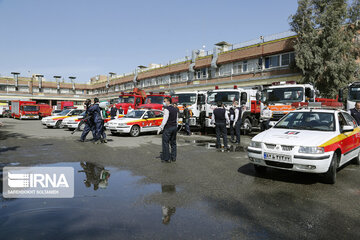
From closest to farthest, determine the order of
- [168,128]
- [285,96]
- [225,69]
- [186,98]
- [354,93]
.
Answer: [168,128] → [354,93] → [285,96] → [186,98] → [225,69]

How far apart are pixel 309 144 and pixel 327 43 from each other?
19861mm

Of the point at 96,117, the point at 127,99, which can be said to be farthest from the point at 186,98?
the point at 96,117

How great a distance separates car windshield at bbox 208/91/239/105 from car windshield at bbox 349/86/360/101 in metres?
5.90

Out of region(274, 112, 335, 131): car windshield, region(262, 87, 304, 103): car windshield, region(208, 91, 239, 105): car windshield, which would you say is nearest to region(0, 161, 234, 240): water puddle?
region(274, 112, 335, 131): car windshield

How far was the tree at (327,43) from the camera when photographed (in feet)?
69.5

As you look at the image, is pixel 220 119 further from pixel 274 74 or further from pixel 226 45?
pixel 226 45

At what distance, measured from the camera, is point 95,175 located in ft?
20.1

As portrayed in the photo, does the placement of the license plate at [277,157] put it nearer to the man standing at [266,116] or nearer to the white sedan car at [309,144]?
the white sedan car at [309,144]

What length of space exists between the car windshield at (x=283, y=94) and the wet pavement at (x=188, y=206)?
6.71 meters

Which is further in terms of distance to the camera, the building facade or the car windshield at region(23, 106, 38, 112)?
the car windshield at region(23, 106, 38, 112)

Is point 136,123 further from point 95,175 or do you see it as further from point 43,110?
point 43,110

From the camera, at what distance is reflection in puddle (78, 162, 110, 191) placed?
5445 millimetres

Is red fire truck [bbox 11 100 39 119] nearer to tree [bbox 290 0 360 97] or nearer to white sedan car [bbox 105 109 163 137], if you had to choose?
white sedan car [bbox 105 109 163 137]

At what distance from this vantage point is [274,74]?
2688 cm
